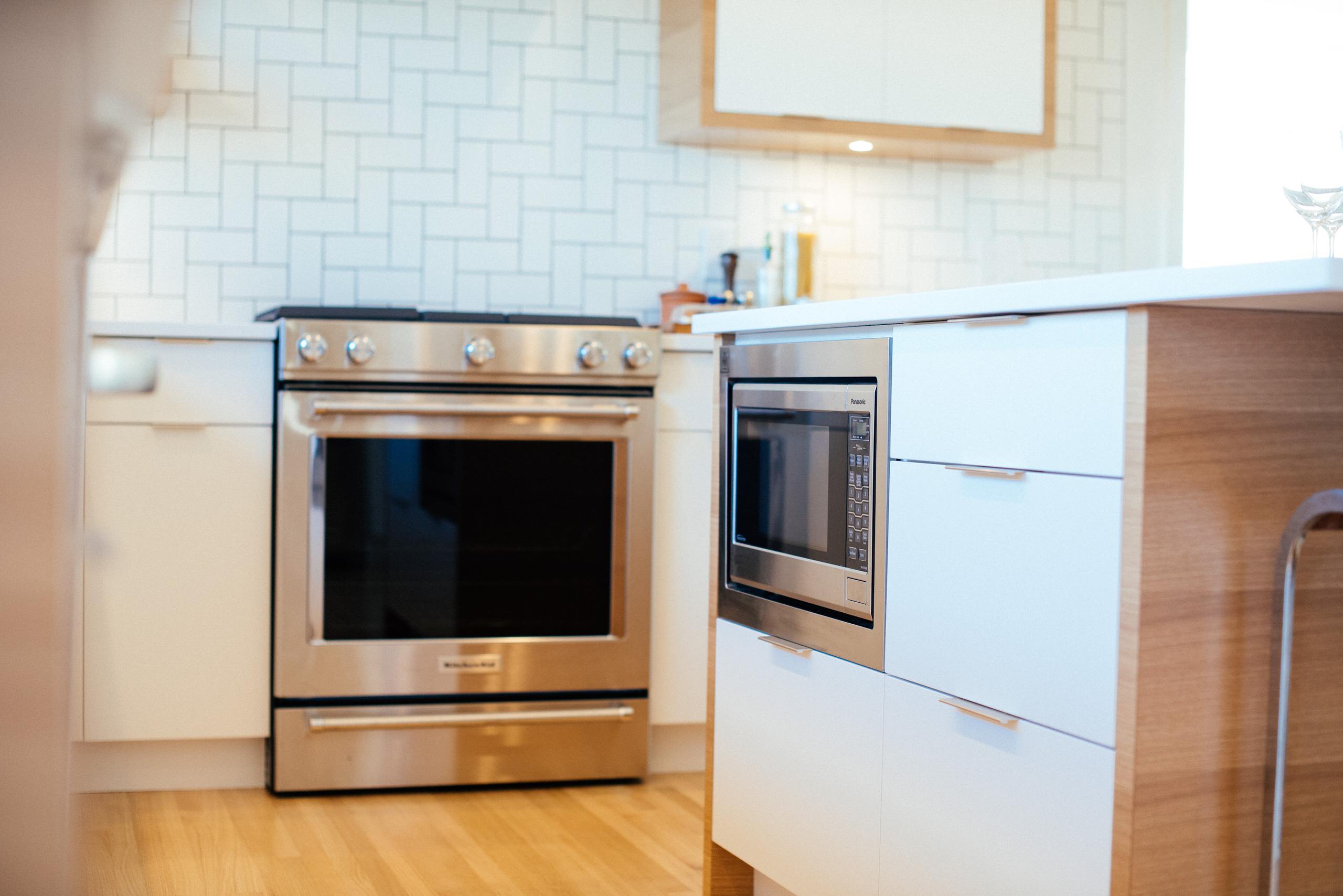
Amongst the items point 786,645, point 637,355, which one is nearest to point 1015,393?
point 786,645

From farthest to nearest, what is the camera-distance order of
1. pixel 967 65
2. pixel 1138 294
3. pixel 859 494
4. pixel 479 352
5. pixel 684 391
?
pixel 967 65 → pixel 684 391 → pixel 479 352 → pixel 859 494 → pixel 1138 294

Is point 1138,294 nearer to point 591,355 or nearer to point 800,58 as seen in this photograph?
point 591,355

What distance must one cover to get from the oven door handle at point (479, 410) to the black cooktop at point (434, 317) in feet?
0.60

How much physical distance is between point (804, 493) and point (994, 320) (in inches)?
18.9

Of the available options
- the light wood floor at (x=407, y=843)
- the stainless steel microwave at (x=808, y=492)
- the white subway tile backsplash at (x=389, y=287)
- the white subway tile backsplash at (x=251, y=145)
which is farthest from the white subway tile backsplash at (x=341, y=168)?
the stainless steel microwave at (x=808, y=492)

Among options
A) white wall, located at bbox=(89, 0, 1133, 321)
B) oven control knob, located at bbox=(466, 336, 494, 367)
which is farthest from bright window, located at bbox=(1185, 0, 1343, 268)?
oven control knob, located at bbox=(466, 336, 494, 367)

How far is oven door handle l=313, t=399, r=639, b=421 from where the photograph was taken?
110 inches

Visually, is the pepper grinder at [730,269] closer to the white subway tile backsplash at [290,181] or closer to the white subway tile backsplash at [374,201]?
the white subway tile backsplash at [374,201]

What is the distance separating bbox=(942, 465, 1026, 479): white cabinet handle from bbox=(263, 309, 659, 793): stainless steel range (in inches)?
56.6

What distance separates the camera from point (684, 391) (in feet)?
10.0

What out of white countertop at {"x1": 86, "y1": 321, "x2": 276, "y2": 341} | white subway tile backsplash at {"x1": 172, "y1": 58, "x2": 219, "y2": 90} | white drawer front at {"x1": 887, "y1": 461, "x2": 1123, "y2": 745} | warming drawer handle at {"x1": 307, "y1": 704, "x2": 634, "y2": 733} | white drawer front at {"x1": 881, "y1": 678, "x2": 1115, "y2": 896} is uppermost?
white subway tile backsplash at {"x1": 172, "y1": 58, "x2": 219, "y2": 90}

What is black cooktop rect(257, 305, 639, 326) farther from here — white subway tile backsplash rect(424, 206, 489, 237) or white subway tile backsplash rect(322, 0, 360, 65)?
white subway tile backsplash rect(322, 0, 360, 65)

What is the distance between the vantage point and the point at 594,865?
2.40 m

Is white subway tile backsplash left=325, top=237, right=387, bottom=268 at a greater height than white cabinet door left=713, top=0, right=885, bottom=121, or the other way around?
white cabinet door left=713, top=0, right=885, bottom=121
